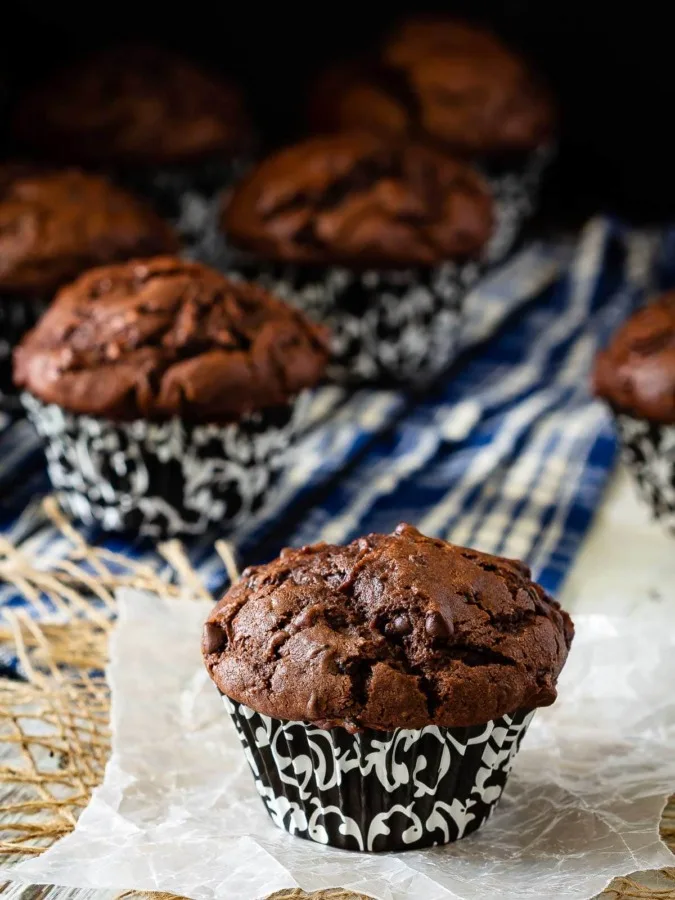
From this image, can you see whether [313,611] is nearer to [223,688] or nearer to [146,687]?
[223,688]

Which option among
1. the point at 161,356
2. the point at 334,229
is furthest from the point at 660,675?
the point at 334,229

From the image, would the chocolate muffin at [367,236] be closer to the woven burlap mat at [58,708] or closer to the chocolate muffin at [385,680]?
the woven burlap mat at [58,708]

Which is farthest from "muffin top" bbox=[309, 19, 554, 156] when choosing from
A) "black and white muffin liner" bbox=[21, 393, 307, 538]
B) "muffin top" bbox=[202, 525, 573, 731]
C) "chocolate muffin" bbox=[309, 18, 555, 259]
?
"muffin top" bbox=[202, 525, 573, 731]

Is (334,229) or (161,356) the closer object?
(161,356)

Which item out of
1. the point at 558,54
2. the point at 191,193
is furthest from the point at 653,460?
the point at 558,54

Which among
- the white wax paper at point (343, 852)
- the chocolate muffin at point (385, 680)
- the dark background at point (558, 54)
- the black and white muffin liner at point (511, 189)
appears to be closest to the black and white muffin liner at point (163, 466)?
the white wax paper at point (343, 852)

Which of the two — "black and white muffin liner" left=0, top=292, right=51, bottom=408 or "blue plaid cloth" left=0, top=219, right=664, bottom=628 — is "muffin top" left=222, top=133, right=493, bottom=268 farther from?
"black and white muffin liner" left=0, top=292, right=51, bottom=408

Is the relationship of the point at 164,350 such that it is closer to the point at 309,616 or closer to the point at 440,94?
the point at 309,616
